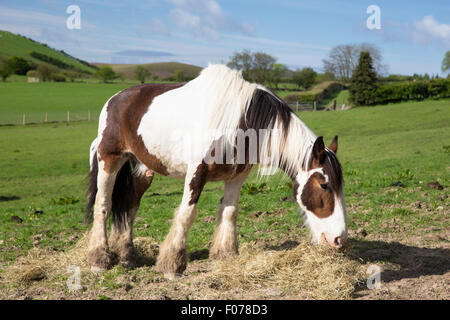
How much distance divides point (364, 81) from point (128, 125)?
40.1 meters

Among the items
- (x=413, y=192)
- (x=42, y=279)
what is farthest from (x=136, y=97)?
(x=413, y=192)

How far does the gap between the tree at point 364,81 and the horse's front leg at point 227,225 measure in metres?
39.4

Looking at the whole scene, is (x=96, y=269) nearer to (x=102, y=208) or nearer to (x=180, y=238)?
(x=102, y=208)

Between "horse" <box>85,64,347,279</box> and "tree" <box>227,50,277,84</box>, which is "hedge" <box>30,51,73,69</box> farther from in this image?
"horse" <box>85,64,347,279</box>

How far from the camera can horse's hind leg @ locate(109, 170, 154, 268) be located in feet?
18.3

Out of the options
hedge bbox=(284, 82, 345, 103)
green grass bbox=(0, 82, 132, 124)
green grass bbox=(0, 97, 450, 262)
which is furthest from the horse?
hedge bbox=(284, 82, 345, 103)

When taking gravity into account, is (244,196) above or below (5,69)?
below

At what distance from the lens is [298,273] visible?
15.0 ft

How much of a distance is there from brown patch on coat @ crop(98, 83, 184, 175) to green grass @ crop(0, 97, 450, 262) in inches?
61.9

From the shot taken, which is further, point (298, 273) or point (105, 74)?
point (105, 74)

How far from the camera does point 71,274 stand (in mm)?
5051

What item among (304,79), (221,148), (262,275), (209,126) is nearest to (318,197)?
(262,275)

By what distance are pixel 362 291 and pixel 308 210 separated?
3.24 feet
